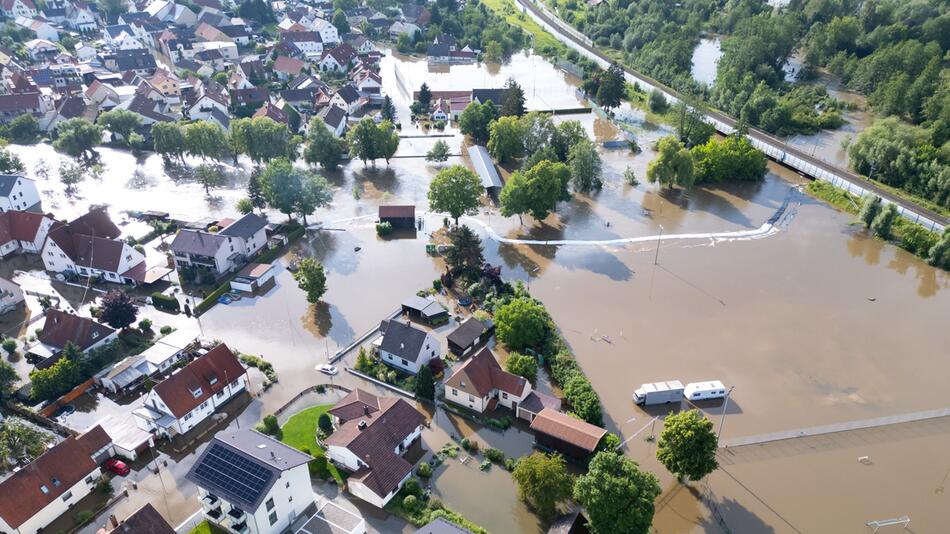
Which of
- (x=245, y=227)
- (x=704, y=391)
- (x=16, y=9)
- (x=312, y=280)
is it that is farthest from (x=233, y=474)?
(x=16, y=9)

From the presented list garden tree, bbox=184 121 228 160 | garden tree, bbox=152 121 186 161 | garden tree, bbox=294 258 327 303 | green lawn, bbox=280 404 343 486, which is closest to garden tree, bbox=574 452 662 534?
green lawn, bbox=280 404 343 486

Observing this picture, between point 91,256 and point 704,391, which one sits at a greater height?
point 704,391

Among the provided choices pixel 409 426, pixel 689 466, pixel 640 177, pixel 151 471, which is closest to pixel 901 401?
pixel 689 466

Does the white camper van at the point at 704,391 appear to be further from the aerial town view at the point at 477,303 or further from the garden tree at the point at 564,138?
the garden tree at the point at 564,138

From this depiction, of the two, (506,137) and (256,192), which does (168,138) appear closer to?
(256,192)

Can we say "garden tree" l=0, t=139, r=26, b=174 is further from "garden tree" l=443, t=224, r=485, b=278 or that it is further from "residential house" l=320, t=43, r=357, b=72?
"garden tree" l=443, t=224, r=485, b=278

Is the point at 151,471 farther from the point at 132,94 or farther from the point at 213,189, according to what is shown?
the point at 132,94
